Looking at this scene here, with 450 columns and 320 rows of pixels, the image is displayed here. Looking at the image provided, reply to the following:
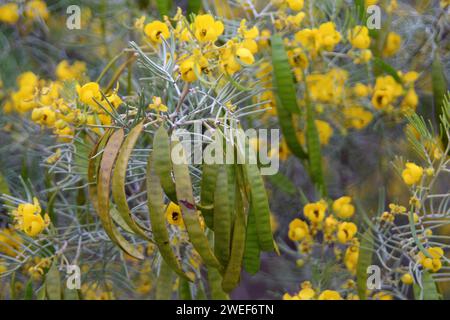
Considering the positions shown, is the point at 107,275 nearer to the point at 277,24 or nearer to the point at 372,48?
the point at 277,24

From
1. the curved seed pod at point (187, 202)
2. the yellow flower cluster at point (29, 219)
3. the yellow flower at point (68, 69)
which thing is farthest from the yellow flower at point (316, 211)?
the yellow flower at point (68, 69)

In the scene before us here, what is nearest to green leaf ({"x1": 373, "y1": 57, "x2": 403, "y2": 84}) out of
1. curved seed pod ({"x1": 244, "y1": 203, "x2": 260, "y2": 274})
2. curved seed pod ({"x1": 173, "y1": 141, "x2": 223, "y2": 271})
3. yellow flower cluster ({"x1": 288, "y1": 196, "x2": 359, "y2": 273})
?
yellow flower cluster ({"x1": 288, "y1": 196, "x2": 359, "y2": 273})

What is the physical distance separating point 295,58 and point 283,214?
660 mm

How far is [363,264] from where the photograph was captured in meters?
1.49

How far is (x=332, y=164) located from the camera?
7.32ft

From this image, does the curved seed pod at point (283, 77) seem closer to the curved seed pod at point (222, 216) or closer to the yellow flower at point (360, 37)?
the yellow flower at point (360, 37)

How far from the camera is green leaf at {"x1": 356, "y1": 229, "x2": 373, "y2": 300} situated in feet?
4.86

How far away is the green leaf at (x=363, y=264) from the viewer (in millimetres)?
1481

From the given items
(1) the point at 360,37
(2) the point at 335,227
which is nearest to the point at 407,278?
(2) the point at 335,227

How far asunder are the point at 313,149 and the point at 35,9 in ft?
3.27

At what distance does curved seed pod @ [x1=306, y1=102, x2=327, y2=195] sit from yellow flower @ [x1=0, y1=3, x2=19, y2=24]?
98cm

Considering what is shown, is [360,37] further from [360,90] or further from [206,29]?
[206,29]

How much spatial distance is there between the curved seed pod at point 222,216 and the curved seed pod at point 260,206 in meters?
0.05
